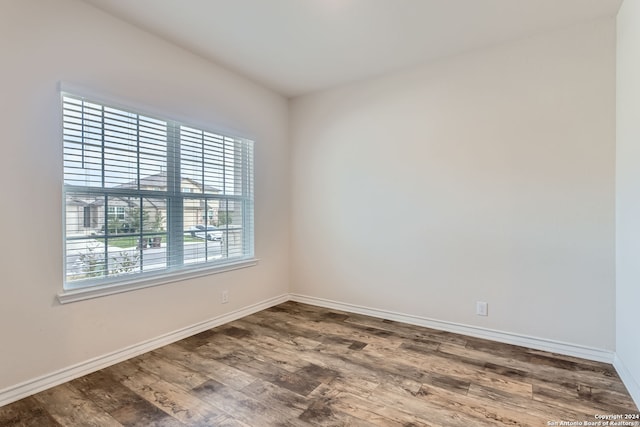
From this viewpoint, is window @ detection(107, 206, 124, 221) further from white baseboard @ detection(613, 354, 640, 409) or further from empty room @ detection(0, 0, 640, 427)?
white baseboard @ detection(613, 354, 640, 409)

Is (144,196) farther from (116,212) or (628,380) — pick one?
→ (628,380)

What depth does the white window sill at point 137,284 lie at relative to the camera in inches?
84.6

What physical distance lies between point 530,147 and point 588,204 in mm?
608

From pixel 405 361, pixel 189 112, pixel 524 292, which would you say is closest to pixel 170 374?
pixel 405 361

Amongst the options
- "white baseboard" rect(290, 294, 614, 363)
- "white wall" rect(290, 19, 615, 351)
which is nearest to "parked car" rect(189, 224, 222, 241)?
"white wall" rect(290, 19, 615, 351)

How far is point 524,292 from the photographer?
266 cm

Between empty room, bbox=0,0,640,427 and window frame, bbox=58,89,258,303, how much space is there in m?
0.02

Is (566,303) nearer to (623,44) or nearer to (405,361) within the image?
(405,361)

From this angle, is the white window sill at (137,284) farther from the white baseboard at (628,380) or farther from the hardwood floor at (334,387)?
the white baseboard at (628,380)

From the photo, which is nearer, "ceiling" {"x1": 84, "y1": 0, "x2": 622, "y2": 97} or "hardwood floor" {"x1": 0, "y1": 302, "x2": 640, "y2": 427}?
"hardwood floor" {"x1": 0, "y1": 302, "x2": 640, "y2": 427}

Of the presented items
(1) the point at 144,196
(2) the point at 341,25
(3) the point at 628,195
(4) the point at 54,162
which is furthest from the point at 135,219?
(3) the point at 628,195

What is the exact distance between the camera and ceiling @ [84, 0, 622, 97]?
223 cm

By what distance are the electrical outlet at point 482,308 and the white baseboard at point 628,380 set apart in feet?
2.85

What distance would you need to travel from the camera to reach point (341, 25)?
249cm
